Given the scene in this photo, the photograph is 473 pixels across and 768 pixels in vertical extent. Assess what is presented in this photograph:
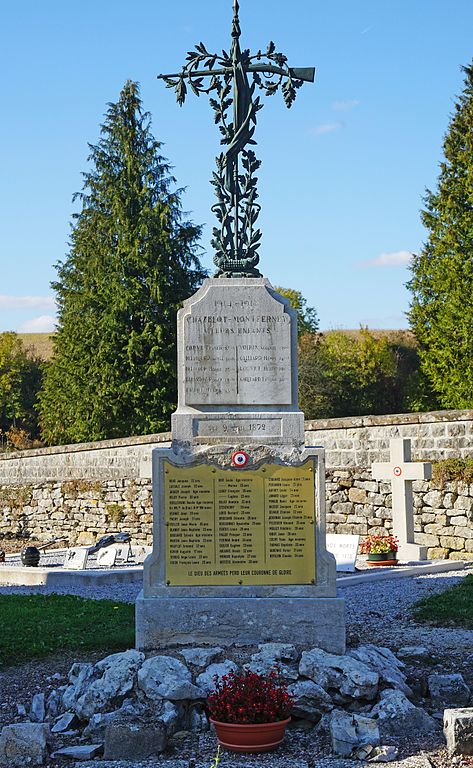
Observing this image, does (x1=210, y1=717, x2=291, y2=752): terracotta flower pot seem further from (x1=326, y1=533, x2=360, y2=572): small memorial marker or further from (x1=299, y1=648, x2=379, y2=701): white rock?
(x1=326, y1=533, x2=360, y2=572): small memorial marker

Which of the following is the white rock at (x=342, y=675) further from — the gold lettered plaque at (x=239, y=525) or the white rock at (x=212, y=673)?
the gold lettered plaque at (x=239, y=525)

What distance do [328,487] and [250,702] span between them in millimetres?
11106

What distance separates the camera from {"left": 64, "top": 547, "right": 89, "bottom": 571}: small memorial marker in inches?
597

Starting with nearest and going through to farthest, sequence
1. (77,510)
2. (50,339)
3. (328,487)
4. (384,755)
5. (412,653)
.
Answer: (384,755), (412,653), (328,487), (77,510), (50,339)

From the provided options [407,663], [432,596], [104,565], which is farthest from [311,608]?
[104,565]

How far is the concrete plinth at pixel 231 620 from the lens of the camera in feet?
22.2

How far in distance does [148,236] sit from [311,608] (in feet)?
76.1

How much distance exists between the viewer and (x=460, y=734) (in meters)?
5.40

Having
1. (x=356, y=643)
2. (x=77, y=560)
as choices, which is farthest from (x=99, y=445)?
(x=356, y=643)

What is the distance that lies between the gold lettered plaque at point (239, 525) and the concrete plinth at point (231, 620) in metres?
0.16

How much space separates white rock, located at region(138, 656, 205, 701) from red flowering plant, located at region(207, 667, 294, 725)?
0.20 meters

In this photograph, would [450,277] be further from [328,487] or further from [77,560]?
[77,560]

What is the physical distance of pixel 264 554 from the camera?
22.5ft

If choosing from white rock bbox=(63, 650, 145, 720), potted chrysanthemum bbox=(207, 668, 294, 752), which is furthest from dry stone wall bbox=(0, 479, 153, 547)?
potted chrysanthemum bbox=(207, 668, 294, 752)
